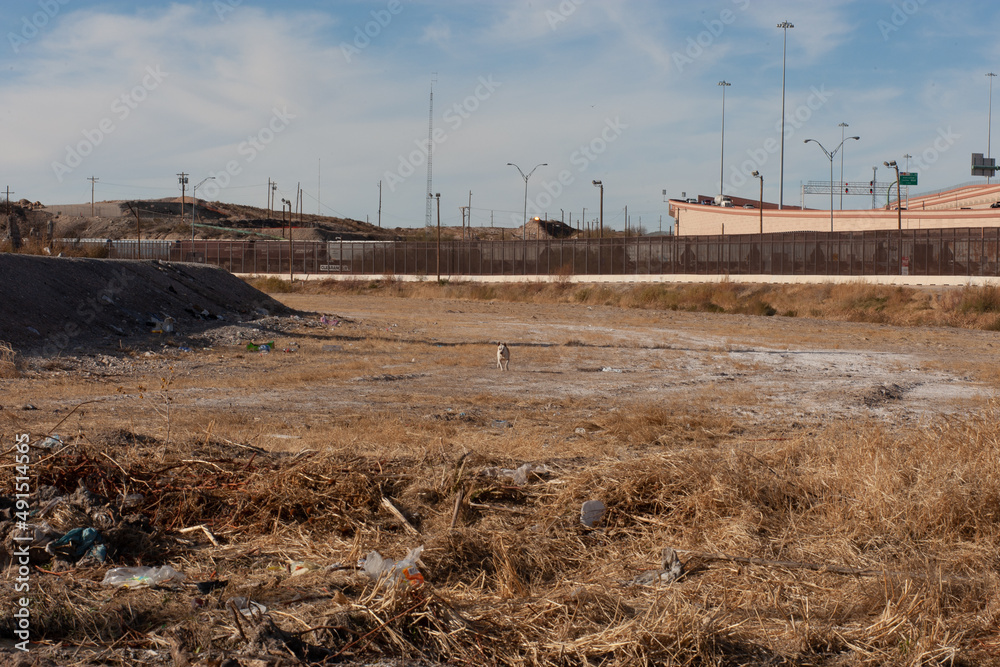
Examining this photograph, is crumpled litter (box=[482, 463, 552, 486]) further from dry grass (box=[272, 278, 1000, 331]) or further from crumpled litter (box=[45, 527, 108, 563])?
dry grass (box=[272, 278, 1000, 331])

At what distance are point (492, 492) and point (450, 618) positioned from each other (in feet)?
6.84

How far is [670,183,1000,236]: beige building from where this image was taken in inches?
2414

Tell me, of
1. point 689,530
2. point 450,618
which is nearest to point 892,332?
point 689,530

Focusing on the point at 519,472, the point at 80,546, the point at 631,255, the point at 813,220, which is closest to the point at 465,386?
the point at 519,472

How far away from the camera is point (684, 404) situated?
1187cm

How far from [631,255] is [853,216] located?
24.9m

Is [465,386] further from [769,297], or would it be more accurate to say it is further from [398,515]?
[769,297]

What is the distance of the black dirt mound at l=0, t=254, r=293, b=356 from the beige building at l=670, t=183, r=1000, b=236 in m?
43.5

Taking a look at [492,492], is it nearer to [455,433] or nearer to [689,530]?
[689,530]

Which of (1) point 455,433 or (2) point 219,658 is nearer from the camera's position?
(2) point 219,658

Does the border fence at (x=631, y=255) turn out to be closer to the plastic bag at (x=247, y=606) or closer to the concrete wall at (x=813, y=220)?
the concrete wall at (x=813, y=220)

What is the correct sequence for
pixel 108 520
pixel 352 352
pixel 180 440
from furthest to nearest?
pixel 352 352
pixel 180 440
pixel 108 520

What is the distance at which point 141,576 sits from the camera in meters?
4.54

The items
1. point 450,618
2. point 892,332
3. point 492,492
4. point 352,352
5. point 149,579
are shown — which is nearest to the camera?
point 450,618
